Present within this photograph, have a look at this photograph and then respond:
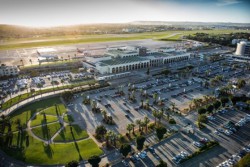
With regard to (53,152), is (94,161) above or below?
above

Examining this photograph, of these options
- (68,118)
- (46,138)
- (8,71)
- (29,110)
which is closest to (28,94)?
(29,110)

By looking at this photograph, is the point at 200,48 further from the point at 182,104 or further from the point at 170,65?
the point at 182,104

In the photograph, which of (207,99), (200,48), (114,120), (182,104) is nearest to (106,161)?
(114,120)

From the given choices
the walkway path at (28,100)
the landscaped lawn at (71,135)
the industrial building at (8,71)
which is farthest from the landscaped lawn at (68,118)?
the industrial building at (8,71)

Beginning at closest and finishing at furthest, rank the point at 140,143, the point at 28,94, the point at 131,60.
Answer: the point at 140,143
the point at 28,94
the point at 131,60

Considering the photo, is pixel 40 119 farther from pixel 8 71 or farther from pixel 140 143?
pixel 8 71

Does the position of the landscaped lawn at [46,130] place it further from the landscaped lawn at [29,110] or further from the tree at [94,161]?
the tree at [94,161]
